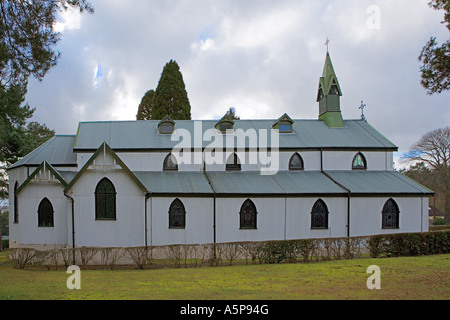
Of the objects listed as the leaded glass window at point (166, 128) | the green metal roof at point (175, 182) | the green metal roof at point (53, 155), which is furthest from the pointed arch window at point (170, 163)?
the green metal roof at point (53, 155)

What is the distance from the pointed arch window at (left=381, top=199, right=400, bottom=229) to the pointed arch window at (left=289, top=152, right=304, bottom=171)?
6.32 m

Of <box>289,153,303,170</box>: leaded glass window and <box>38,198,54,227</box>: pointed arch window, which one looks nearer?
<box>38,198,54,227</box>: pointed arch window

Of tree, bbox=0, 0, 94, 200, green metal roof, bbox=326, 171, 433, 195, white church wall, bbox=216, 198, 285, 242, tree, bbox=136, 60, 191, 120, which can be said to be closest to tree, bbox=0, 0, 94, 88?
tree, bbox=0, 0, 94, 200

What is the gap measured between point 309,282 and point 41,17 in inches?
555

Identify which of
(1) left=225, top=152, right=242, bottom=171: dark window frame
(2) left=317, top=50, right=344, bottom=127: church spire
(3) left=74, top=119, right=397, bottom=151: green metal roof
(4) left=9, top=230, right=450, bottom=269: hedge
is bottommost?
(4) left=9, top=230, right=450, bottom=269: hedge

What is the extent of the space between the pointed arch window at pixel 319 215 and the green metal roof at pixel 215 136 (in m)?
4.97

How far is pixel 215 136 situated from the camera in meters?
25.3

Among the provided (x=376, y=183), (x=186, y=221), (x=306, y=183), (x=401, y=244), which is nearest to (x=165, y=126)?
(x=186, y=221)

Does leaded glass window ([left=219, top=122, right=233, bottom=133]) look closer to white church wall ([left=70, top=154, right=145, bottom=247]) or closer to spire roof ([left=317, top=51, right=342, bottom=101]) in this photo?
white church wall ([left=70, top=154, right=145, bottom=247])

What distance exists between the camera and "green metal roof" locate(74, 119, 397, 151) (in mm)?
24375

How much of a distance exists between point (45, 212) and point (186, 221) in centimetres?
879

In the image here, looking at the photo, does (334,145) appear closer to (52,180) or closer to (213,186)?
(213,186)

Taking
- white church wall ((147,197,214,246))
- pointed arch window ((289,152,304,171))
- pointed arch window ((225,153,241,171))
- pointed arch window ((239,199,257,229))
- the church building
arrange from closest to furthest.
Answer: the church building < white church wall ((147,197,214,246)) < pointed arch window ((239,199,257,229)) < pointed arch window ((225,153,241,171)) < pointed arch window ((289,152,304,171))
